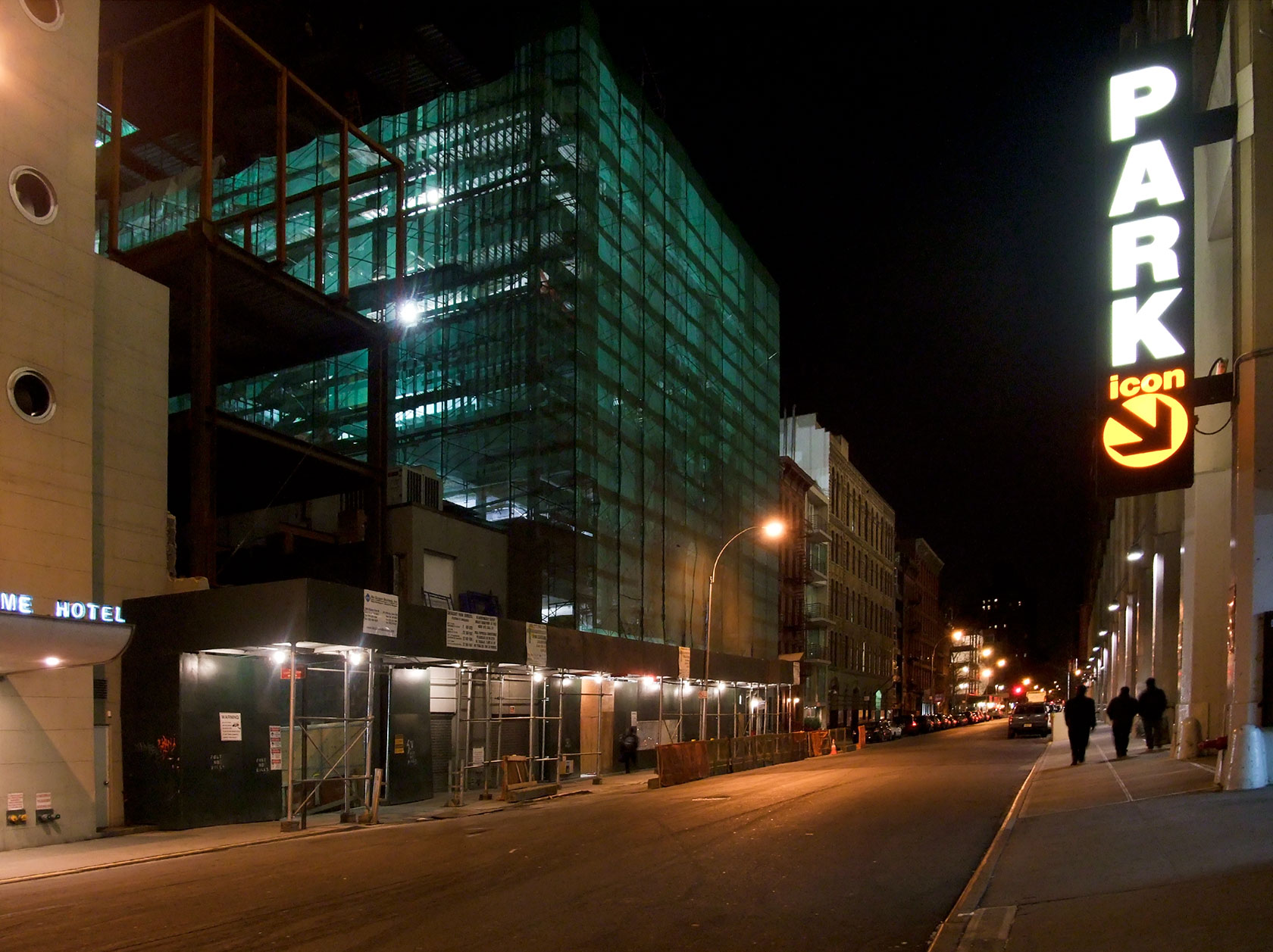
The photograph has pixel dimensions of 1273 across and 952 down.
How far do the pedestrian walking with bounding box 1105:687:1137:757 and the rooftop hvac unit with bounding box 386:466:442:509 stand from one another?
18.7 meters

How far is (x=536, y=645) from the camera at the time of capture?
26391mm

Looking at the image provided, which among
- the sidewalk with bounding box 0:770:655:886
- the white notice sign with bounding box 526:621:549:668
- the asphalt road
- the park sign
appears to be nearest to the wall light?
the white notice sign with bounding box 526:621:549:668

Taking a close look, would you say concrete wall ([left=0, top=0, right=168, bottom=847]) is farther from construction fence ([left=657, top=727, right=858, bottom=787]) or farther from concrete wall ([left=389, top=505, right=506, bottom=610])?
construction fence ([left=657, top=727, right=858, bottom=787])

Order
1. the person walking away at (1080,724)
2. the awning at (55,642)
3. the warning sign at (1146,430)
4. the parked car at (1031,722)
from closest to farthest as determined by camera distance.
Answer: the awning at (55,642)
the warning sign at (1146,430)
the person walking away at (1080,724)
the parked car at (1031,722)

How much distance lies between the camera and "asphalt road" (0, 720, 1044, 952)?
8.75m

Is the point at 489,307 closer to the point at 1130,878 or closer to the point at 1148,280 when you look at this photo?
the point at 1148,280

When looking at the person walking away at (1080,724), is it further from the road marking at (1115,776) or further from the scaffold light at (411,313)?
the scaffold light at (411,313)

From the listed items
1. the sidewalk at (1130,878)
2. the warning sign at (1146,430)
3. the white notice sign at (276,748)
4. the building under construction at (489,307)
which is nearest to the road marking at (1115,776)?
the sidewalk at (1130,878)

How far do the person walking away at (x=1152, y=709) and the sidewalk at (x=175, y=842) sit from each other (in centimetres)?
1423

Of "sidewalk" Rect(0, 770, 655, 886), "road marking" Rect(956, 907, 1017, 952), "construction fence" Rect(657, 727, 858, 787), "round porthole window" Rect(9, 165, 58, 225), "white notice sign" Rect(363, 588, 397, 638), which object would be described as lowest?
"construction fence" Rect(657, 727, 858, 787)

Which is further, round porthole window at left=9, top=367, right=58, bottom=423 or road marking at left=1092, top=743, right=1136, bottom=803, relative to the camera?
round porthole window at left=9, top=367, right=58, bottom=423

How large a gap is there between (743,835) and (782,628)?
2036 inches

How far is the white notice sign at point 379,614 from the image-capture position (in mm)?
20094

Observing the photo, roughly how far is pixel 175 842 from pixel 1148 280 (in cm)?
1678
